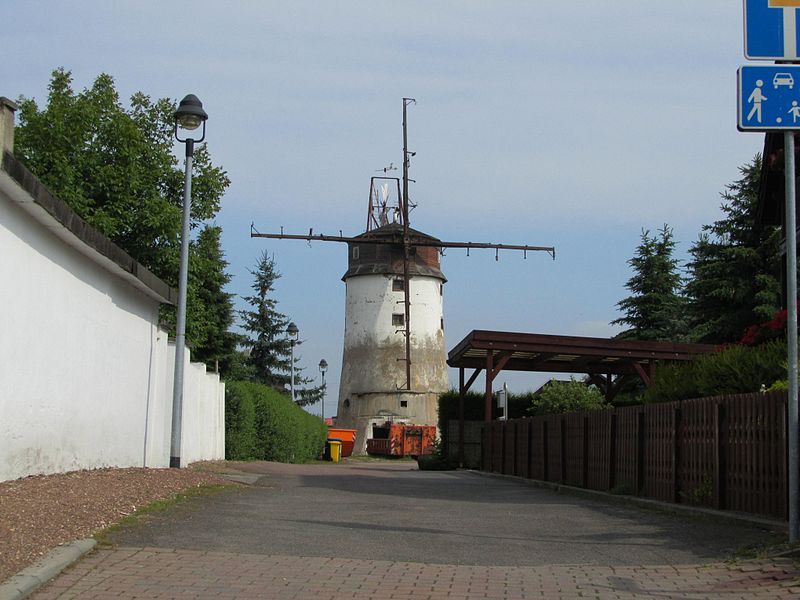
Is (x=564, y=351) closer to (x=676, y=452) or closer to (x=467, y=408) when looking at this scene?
(x=467, y=408)

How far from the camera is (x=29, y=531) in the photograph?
26.8 feet

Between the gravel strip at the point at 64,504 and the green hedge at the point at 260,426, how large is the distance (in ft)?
47.2

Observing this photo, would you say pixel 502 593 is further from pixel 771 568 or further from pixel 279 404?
pixel 279 404

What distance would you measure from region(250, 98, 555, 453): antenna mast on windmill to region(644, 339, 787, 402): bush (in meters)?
46.4

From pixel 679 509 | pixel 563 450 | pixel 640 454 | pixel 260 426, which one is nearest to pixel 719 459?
pixel 679 509

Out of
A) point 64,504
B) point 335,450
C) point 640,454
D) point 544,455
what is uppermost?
point 640,454

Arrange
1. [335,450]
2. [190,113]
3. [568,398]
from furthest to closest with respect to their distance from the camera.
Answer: [335,450]
[568,398]
[190,113]

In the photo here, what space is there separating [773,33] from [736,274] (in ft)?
87.1

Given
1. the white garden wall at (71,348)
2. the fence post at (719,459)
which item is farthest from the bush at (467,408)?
the fence post at (719,459)

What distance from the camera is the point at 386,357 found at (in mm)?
62188

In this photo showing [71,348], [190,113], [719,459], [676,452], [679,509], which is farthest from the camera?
[190,113]

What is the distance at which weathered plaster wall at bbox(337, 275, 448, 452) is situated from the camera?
62.2 metres

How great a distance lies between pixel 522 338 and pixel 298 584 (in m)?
23.7

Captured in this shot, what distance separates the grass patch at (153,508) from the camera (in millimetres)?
8749
